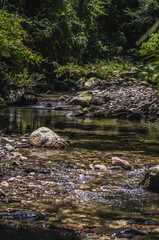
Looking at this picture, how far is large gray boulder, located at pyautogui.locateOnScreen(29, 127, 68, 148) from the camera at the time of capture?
497cm

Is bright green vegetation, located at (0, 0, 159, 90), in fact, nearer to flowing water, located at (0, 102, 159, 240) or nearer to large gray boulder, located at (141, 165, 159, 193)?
flowing water, located at (0, 102, 159, 240)

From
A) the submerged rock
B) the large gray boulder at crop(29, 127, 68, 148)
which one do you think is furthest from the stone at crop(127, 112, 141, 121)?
the submerged rock

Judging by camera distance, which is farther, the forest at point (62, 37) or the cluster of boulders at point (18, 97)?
the cluster of boulders at point (18, 97)

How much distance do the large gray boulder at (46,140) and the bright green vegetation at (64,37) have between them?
278 cm

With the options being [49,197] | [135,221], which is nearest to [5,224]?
[49,197]

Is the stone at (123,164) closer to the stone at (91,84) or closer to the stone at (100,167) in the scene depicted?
the stone at (100,167)

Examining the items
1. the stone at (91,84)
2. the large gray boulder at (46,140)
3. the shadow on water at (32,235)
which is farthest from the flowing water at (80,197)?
the stone at (91,84)

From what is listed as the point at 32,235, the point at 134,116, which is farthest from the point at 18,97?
the point at 32,235

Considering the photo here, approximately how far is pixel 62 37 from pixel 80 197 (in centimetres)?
1763

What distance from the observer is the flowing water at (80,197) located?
6.29ft

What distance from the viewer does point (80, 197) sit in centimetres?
268

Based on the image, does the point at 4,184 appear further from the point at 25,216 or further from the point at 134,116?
the point at 134,116

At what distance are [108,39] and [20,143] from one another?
26.3 m

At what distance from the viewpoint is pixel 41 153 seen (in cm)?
450
